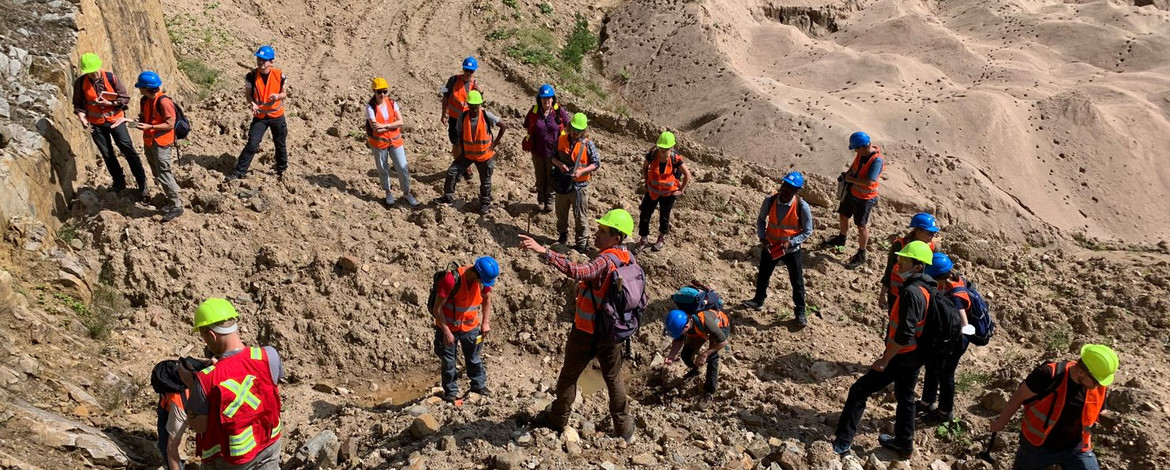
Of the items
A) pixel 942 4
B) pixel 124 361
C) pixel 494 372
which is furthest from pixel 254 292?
pixel 942 4

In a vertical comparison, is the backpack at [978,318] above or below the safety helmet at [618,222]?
below

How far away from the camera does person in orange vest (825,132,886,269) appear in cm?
927

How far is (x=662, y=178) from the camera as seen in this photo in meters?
9.32

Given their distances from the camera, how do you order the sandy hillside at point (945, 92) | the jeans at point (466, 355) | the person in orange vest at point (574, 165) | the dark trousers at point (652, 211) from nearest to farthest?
the jeans at point (466, 355) → the person in orange vest at point (574, 165) → the dark trousers at point (652, 211) → the sandy hillside at point (945, 92)

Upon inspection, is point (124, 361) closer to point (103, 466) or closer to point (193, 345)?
point (193, 345)

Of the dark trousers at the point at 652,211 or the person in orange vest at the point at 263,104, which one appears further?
the dark trousers at the point at 652,211

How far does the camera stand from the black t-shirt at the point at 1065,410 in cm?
528

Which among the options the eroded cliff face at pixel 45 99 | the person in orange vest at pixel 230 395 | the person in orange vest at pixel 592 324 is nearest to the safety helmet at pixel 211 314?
the person in orange vest at pixel 230 395

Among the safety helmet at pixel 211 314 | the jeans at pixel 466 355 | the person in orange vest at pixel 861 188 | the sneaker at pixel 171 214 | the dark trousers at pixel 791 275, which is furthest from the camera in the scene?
the person in orange vest at pixel 861 188

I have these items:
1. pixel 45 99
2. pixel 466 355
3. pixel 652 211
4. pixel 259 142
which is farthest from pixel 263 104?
pixel 652 211

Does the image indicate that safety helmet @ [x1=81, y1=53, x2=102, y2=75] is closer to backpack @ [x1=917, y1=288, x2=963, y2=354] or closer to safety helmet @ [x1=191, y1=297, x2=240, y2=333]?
safety helmet @ [x1=191, y1=297, x2=240, y2=333]

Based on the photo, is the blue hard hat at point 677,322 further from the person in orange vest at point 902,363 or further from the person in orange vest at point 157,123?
the person in orange vest at point 157,123

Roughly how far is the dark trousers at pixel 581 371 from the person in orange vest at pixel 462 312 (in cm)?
107

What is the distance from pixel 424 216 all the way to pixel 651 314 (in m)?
3.14
